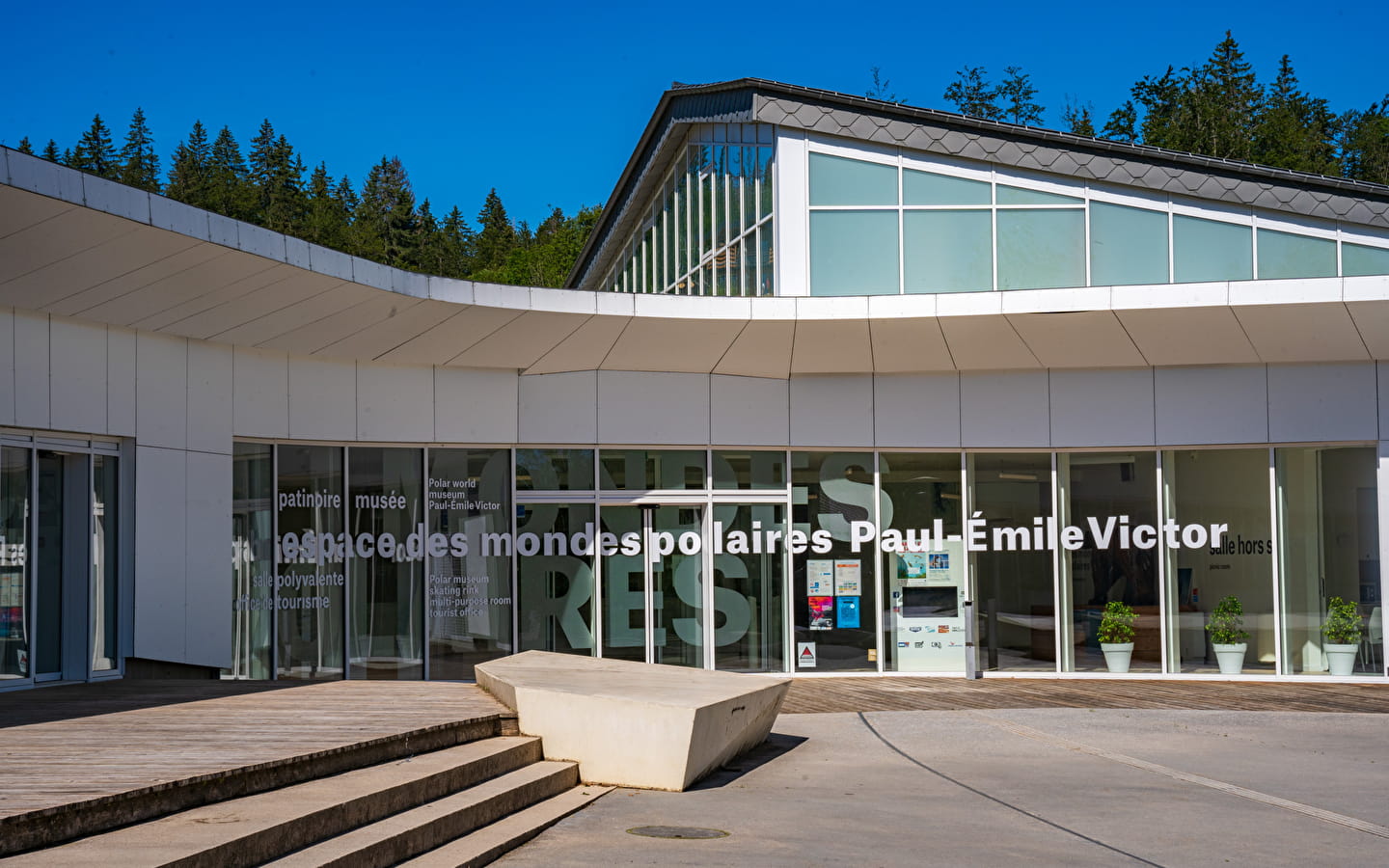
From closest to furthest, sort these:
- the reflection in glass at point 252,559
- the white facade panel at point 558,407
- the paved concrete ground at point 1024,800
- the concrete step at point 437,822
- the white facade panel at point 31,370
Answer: the concrete step at point 437,822 < the paved concrete ground at point 1024,800 < the white facade panel at point 31,370 < the reflection in glass at point 252,559 < the white facade panel at point 558,407

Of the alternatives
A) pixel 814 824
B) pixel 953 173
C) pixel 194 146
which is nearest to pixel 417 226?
pixel 194 146

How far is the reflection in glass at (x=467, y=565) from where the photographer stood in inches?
669

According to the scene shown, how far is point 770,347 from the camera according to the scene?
16.8 m

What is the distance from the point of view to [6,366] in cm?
1223

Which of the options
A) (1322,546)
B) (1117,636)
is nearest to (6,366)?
(1117,636)

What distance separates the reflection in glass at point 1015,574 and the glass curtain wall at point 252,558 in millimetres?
8844

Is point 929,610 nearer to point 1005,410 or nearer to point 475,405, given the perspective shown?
point 1005,410

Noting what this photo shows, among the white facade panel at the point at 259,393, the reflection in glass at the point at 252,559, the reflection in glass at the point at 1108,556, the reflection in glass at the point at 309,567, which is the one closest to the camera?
the white facade panel at the point at 259,393

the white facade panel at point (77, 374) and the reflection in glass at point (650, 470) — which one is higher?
the white facade panel at point (77, 374)

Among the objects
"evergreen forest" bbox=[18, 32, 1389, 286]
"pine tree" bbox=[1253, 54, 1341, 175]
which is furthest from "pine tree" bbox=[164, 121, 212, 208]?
"pine tree" bbox=[1253, 54, 1341, 175]

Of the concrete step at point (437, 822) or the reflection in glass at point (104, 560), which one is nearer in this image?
the concrete step at point (437, 822)

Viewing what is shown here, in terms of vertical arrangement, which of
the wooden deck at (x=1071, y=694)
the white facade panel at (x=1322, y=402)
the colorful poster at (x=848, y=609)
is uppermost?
the white facade panel at (x=1322, y=402)

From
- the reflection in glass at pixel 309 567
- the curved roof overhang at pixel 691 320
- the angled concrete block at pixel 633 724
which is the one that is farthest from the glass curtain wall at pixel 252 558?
the angled concrete block at pixel 633 724

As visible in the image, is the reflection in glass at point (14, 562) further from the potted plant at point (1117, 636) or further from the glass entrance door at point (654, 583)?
the potted plant at point (1117, 636)
